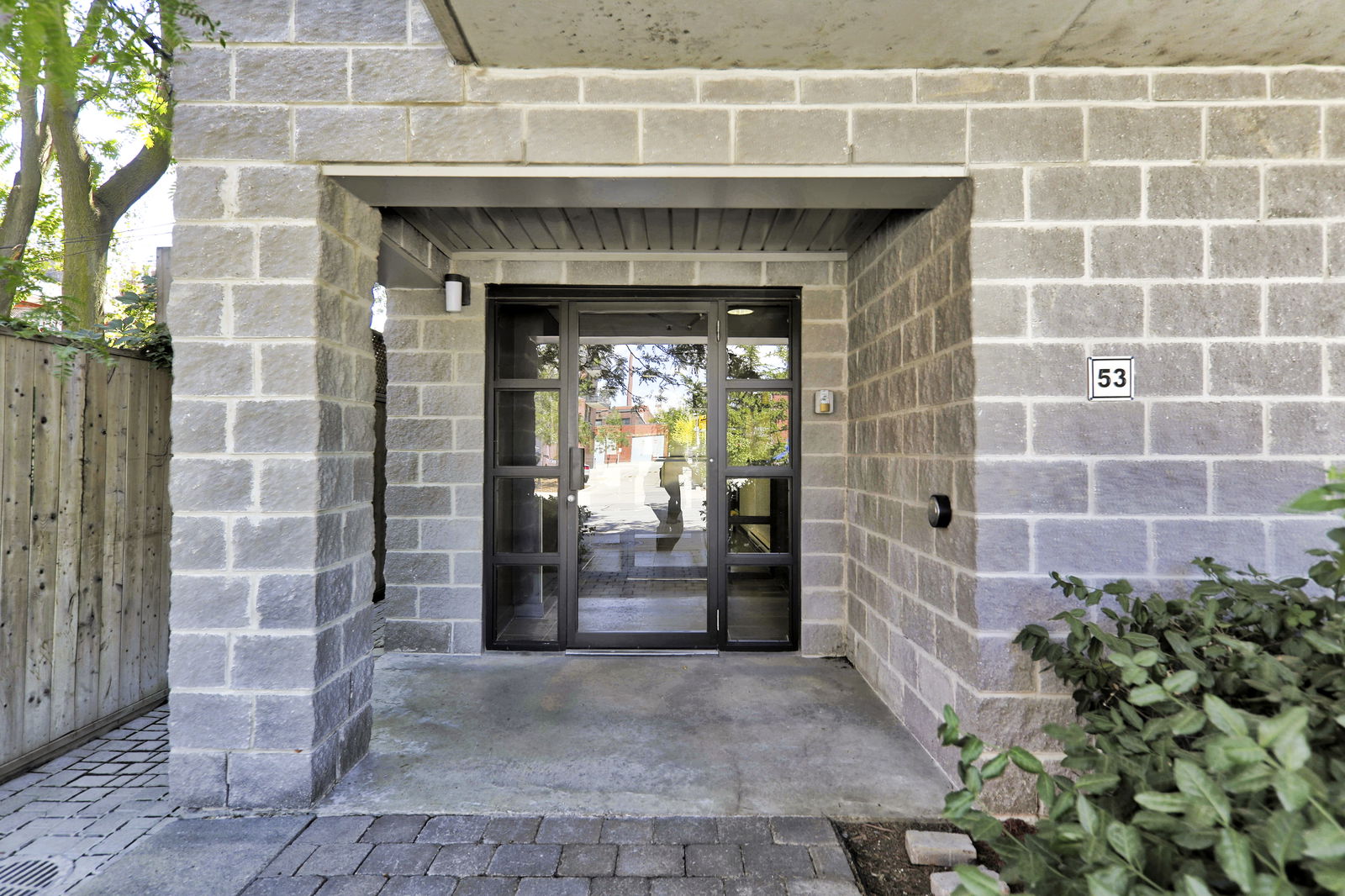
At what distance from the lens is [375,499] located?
4836mm

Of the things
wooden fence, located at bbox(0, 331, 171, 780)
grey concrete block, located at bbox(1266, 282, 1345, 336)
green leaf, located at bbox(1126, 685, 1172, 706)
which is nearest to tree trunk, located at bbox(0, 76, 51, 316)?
wooden fence, located at bbox(0, 331, 171, 780)

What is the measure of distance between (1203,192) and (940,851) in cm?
235

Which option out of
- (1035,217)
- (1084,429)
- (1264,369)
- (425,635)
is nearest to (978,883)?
(1084,429)

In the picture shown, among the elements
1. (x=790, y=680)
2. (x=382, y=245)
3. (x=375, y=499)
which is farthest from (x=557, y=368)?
(x=790, y=680)

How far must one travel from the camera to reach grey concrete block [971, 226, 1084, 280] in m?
2.29

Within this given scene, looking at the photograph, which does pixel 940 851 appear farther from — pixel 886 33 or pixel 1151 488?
pixel 886 33

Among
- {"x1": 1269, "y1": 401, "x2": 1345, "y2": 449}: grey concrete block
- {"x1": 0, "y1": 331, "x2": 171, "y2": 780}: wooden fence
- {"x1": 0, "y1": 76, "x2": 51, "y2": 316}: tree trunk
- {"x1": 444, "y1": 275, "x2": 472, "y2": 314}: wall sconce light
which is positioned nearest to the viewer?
{"x1": 1269, "y1": 401, "x2": 1345, "y2": 449}: grey concrete block

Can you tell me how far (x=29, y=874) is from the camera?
6.33ft

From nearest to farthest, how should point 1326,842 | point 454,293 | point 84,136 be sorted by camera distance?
point 1326,842 → point 454,293 → point 84,136

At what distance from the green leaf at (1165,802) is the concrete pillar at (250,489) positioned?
→ 7.74 ft

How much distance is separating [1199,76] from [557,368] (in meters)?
3.18

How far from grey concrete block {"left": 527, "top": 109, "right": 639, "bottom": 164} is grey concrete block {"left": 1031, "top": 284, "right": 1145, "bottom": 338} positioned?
4.97 ft

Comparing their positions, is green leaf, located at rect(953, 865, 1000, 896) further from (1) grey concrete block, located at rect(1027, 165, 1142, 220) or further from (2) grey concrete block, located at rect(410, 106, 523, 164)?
(2) grey concrete block, located at rect(410, 106, 523, 164)

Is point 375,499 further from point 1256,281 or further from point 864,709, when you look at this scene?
point 1256,281
